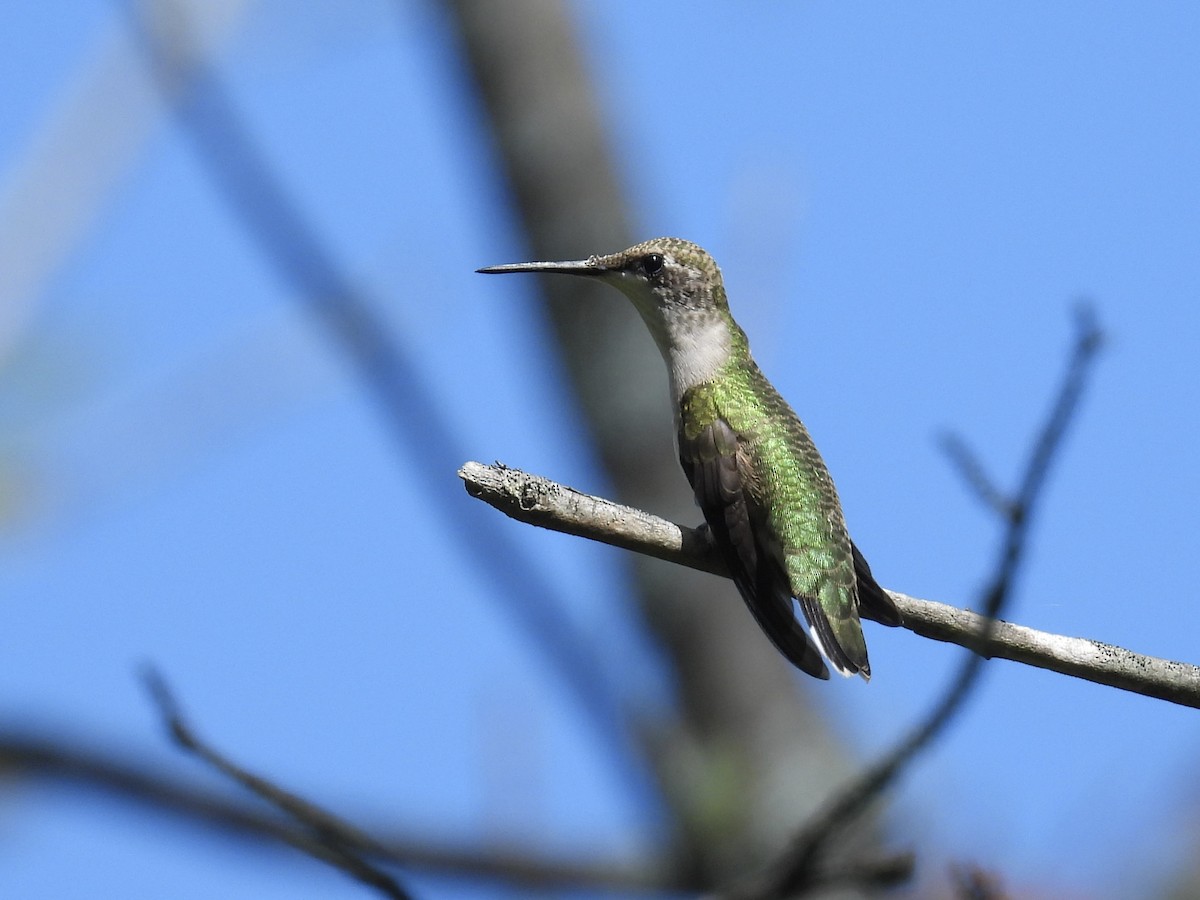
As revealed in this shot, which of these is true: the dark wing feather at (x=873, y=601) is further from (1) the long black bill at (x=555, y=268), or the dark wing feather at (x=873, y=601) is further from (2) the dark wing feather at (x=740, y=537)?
(1) the long black bill at (x=555, y=268)

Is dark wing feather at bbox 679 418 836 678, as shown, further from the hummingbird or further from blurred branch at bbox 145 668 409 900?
blurred branch at bbox 145 668 409 900

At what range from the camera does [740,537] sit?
14.6 ft

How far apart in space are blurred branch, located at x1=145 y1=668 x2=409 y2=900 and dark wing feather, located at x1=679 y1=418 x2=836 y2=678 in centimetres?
128

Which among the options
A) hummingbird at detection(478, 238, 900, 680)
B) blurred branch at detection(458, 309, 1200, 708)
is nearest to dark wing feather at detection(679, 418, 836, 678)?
hummingbird at detection(478, 238, 900, 680)

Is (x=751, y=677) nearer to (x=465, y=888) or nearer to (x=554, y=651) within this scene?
(x=554, y=651)

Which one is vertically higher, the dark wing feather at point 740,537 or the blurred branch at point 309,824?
the dark wing feather at point 740,537

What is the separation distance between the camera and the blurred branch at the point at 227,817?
393 centimetres

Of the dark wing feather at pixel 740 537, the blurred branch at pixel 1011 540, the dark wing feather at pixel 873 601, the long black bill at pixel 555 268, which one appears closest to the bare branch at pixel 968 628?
the blurred branch at pixel 1011 540

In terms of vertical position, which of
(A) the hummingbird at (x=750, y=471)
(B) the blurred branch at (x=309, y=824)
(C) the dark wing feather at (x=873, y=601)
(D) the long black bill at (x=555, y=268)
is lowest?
(B) the blurred branch at (x=309, y=824)

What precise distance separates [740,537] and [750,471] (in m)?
0.46

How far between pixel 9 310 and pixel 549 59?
14.4ft

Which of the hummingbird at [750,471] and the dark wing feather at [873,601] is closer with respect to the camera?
the dark wing feather at [873,601]

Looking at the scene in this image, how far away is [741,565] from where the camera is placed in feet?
14.3

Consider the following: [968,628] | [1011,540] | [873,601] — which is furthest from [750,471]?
[1011,540]
